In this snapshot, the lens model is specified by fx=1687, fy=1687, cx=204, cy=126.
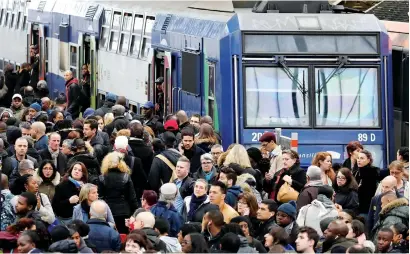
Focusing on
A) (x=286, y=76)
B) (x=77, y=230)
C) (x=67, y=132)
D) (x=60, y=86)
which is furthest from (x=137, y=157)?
(x=60, y=86)

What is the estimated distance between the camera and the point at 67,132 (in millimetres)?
22250

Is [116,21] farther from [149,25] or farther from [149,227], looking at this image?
[149,227]

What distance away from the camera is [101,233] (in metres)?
15.4

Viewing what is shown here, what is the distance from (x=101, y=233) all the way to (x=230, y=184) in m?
2.60

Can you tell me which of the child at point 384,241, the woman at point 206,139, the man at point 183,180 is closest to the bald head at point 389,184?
the man at point 183,180

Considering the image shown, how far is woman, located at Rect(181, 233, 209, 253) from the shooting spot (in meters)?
13.9

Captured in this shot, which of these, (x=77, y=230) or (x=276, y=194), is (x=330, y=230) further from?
(x=276, y=194)

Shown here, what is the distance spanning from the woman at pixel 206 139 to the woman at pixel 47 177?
11.8ft

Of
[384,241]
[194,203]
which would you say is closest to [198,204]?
[194,203]

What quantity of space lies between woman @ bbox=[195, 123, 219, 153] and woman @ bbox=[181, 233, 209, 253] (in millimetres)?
7311

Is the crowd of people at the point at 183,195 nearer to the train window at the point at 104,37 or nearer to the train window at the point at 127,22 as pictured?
the train window at the point at 127,22

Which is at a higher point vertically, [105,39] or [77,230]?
[105,39]

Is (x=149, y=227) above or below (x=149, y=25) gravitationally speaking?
below

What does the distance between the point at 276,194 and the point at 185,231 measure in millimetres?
3930
